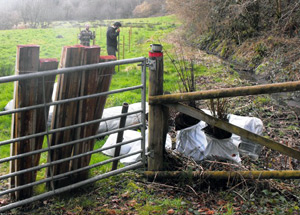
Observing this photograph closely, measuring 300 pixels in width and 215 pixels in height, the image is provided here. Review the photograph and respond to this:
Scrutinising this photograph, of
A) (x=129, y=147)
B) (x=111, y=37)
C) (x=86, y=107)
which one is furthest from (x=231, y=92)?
(x=111, y=37)

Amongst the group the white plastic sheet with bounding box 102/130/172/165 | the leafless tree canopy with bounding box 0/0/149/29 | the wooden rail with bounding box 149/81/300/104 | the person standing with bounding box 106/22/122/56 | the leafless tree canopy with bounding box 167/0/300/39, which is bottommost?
the white plastic sheet with bounding box 102/130/172/165

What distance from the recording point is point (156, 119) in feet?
13.5

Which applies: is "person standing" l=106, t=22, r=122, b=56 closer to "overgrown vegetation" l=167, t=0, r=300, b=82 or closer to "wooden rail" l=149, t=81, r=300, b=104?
"overgrown vegetation" l=167, t=0, r=300, b=82

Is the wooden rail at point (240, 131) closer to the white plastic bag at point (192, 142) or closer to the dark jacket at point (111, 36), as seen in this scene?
the white plastic bag at point (192, 142)

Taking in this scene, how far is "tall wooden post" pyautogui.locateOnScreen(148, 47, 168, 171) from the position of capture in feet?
13.0

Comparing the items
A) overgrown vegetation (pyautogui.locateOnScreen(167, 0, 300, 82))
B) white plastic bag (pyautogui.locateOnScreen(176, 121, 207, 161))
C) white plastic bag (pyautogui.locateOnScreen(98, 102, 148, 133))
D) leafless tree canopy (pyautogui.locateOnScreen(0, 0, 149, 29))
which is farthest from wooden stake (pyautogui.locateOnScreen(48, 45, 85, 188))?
leafless tree canopy (pyautogui.locateOnScreen(0, 0, 149, 29))

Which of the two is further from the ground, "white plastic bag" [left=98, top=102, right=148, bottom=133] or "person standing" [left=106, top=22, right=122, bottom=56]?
"person standing" [left=106, top=22, right=122, bottom=56]

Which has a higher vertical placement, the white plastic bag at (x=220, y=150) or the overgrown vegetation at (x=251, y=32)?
the overgrown vegetation at (x=251, y=32)

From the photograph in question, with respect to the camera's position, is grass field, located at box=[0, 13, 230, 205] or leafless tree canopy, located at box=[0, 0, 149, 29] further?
leafless tree canopy, located at box=[0, 0, 149, 29]

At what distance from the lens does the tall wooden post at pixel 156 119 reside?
3.97 meters

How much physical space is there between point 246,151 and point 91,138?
251 centimetres

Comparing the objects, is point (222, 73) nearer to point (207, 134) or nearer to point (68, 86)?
point (207, 134)

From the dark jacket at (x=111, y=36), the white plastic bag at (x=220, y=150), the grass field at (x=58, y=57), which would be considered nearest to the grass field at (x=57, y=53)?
the grass field at (x=58, y=57)

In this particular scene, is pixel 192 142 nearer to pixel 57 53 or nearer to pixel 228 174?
pixel 228 174
